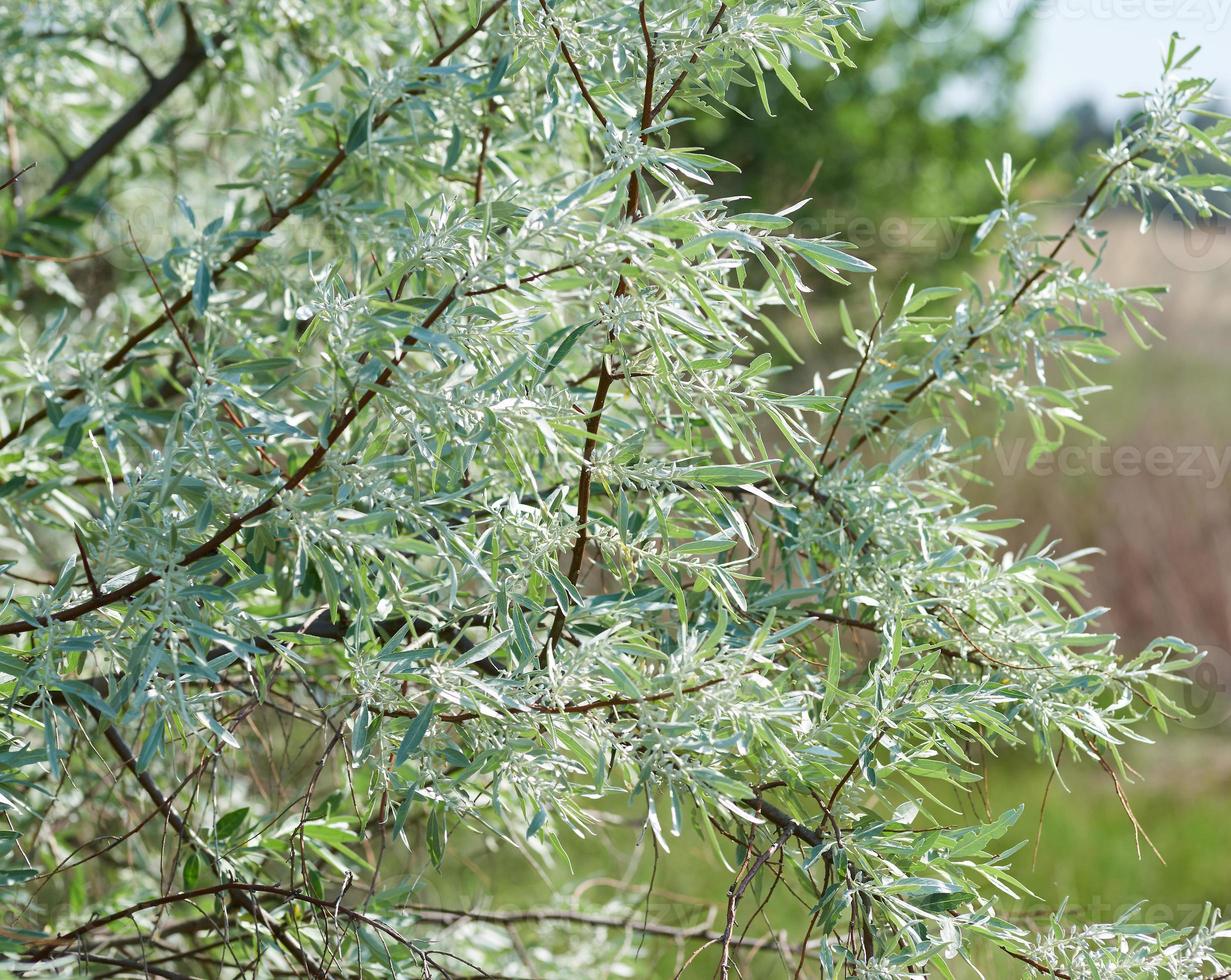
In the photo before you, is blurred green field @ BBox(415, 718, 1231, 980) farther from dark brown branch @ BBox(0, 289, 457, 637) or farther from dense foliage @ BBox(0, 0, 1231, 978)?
dark brown branch @ BBox(0, 289, 457, 637)

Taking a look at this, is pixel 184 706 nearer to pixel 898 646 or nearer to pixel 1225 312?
pixel 898 646

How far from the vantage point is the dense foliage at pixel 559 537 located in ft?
2.60

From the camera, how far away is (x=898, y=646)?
867 millimetres

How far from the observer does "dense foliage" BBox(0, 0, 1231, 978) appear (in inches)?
31.2

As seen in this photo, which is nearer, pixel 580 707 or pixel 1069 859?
pixel 580 707

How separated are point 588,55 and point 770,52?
0.18 meters

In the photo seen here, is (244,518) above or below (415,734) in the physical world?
above

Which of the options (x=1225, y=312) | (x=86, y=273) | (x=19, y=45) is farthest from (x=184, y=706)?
(x=1225, y=312)

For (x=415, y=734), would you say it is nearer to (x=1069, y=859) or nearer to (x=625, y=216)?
(x=625, y=216)

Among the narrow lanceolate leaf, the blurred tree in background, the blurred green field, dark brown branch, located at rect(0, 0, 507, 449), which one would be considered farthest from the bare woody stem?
the blurred tree in background


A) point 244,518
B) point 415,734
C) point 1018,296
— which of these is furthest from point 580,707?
point 1018,296

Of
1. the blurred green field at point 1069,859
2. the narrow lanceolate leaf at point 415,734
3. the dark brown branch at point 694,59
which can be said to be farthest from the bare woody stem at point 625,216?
the blurred green field at point 1069,859

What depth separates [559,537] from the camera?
0.86 m

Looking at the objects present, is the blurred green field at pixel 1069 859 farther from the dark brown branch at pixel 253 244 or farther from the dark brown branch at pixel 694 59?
the dark brown branch at pixel 694 59
